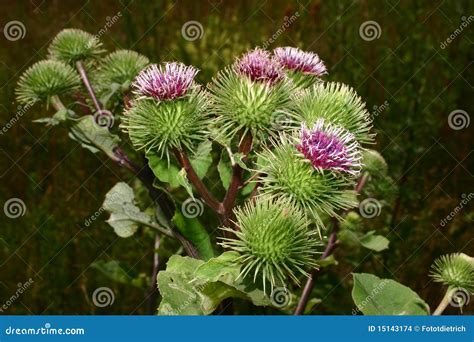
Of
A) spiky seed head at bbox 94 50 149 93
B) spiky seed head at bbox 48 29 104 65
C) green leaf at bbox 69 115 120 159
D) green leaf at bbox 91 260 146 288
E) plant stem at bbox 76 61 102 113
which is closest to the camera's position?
green leaf at bbox 69 115 120 159

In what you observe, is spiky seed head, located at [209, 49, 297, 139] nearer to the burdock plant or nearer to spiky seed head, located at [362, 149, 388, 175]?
the burdock plant

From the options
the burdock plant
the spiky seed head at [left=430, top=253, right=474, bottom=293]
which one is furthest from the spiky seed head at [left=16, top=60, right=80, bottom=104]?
the spiky seed head at [left=430, top=253, right=474, bottom=293]

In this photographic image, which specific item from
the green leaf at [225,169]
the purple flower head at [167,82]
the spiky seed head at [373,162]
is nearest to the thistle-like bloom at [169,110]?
the purple flower head at [167,82]

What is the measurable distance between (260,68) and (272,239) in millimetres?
601

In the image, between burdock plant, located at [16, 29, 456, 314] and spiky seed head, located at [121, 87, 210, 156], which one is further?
spiky seed head, located at [121, 87, 210, 156]

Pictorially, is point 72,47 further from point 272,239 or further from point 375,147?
point 375,147

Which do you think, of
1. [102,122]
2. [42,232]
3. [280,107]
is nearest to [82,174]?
[42,232]

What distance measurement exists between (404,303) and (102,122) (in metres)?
1.36

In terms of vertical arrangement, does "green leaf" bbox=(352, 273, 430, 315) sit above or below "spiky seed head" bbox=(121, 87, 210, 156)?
above

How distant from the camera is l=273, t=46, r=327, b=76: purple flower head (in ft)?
8.33

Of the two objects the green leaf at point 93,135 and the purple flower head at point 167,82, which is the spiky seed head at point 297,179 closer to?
the purple flower head at point 167,82

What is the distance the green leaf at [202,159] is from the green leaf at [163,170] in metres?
0.10

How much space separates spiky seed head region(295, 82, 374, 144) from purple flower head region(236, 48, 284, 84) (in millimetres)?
106

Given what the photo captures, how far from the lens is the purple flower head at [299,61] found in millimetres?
2539
